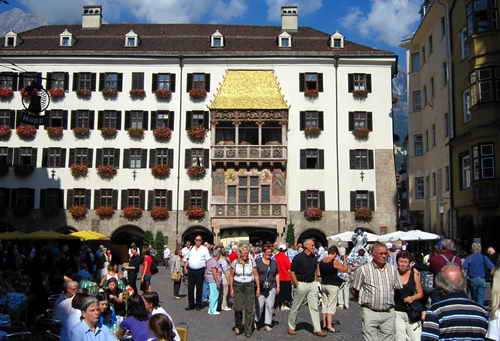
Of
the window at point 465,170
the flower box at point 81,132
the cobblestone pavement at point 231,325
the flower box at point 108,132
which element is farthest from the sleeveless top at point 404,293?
the flower box at point 81,132

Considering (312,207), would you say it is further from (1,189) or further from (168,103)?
(1,189)

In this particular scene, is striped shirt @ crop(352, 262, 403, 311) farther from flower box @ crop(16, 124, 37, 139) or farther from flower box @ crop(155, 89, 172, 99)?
flower box @ crop(16, 124, 37, 139)

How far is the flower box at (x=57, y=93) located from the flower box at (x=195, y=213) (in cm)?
1274

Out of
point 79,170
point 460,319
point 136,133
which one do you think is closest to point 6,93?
point 79,170

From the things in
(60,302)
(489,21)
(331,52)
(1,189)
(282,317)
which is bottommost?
(282,317)

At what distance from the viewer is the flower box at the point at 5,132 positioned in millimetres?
42434

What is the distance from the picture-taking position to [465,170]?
3048cm

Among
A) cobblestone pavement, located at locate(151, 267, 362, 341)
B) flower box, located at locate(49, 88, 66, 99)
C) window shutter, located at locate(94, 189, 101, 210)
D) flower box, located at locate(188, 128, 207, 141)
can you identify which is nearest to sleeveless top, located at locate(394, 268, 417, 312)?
cobblestone pavement, located at locate(151, 267, 362, 341)

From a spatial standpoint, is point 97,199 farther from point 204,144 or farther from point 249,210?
point 249,210

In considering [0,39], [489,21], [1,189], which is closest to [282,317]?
[489,21]

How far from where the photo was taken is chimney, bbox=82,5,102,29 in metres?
50.3

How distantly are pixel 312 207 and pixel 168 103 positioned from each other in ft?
42.5

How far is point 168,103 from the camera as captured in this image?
43.1 meters

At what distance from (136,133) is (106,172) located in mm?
3514
